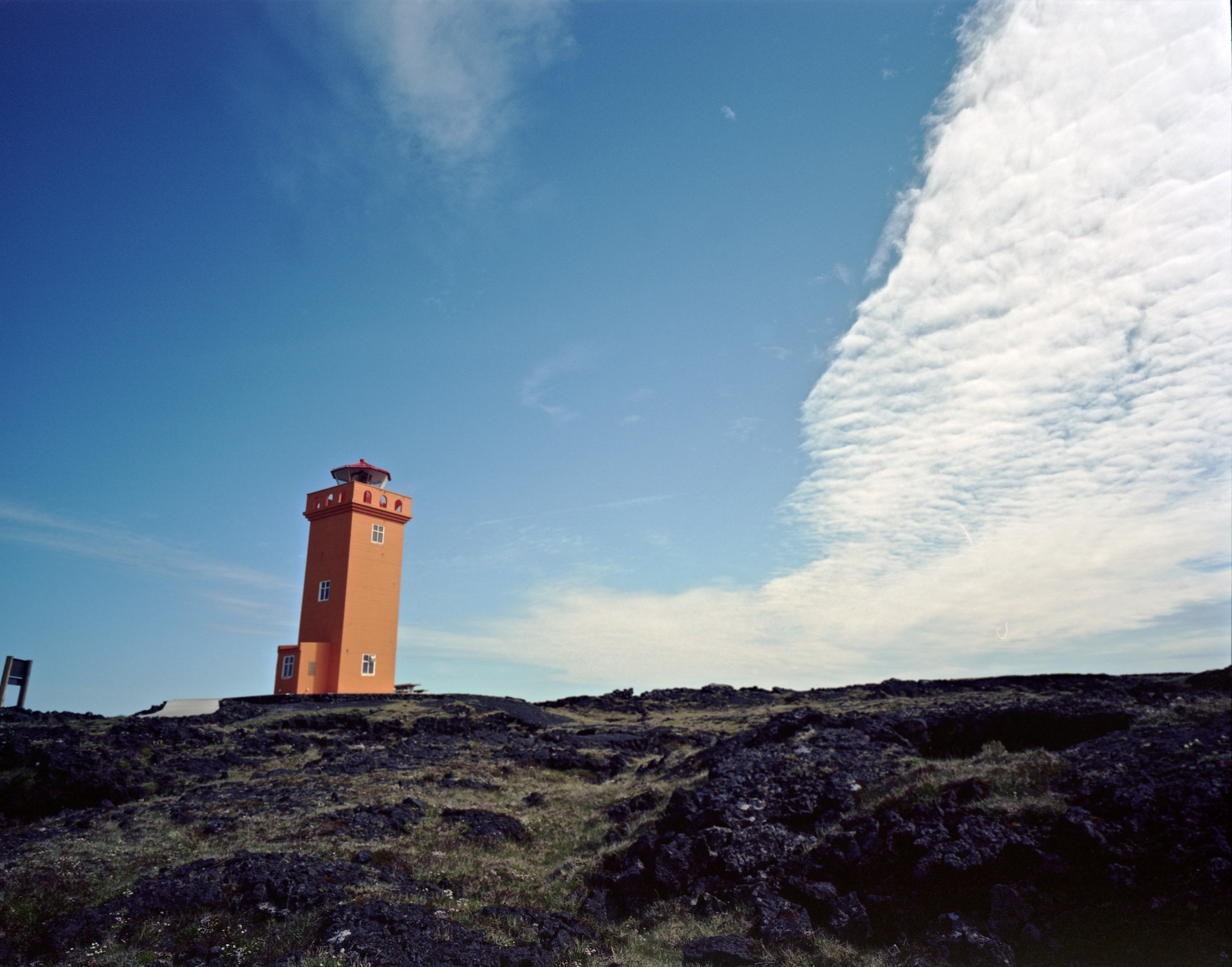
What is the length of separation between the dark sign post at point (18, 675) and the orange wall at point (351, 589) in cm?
1342

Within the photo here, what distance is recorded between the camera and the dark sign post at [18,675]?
1200 inches

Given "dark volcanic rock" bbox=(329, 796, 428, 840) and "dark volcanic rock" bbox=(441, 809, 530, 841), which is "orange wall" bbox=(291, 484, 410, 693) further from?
"dark volcanic rock" bbox=(441, 809, 530, 841)

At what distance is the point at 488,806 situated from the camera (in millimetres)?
20156

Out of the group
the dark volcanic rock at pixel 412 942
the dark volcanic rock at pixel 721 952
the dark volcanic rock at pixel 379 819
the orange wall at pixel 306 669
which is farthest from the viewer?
the orange wall at pixel 306 669

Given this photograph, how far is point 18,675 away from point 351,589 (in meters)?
16.5

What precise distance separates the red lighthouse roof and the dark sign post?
21.6 m

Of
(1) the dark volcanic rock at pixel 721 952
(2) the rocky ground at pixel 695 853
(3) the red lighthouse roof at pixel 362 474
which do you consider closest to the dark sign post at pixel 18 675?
(2) the rocky ground at pixel 695 853

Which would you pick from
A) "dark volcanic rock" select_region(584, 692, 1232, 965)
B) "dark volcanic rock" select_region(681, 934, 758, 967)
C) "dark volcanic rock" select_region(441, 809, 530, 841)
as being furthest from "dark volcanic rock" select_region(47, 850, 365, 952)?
"dark volcanic rock" select_region(681, 934, 758, 967)

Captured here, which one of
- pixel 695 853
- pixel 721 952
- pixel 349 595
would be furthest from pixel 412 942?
pixel 349 595

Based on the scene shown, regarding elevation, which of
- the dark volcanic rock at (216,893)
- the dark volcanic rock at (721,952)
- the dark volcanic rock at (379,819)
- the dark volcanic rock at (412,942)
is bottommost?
the dark volcanic rock at (721,952)

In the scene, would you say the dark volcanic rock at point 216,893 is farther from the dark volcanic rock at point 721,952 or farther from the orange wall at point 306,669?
the orange wall at point 306,669

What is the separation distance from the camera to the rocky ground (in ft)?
33.2

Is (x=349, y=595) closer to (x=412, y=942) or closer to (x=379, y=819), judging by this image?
(x=379, y=819)

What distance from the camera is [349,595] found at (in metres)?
44.0
